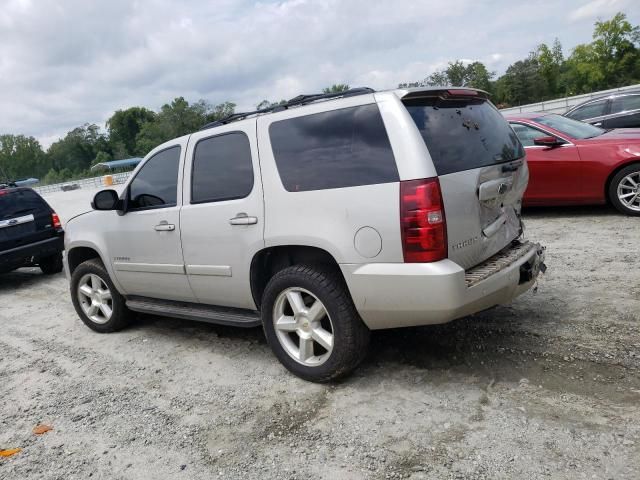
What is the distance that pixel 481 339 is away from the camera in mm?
3900

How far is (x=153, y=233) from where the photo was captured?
440cm

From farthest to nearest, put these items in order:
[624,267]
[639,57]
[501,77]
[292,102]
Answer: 1. [501,77]
2. [639,57]
3. [624,267]
4. [292,102]

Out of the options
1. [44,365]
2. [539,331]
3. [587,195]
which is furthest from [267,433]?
[587,195]

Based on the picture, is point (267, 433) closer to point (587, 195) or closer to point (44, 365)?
point (44, 365)

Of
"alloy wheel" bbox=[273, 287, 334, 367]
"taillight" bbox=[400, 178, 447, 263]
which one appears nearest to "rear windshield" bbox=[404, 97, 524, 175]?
"taillight" bbox=[400, 178, 447, 263]

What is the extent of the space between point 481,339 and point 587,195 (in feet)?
14.9

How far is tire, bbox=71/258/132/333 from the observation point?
201 inches

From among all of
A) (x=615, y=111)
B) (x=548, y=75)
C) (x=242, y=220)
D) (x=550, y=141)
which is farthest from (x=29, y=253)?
(x=548, y=75)

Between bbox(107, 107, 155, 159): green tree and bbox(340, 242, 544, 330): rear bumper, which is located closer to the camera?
bbox(340, 242, 544, 330): rear bumper

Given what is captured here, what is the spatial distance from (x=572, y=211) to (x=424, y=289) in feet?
20.2

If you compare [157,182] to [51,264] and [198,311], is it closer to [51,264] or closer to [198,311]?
[198,311]

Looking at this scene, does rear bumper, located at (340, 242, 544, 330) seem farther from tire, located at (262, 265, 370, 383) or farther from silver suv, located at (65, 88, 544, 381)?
tire, located at (262, 265, 370, 383)

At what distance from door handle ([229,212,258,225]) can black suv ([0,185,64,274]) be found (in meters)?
5.98

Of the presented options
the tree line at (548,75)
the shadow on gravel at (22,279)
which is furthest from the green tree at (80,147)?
the shadow on gravel at (22,279)
